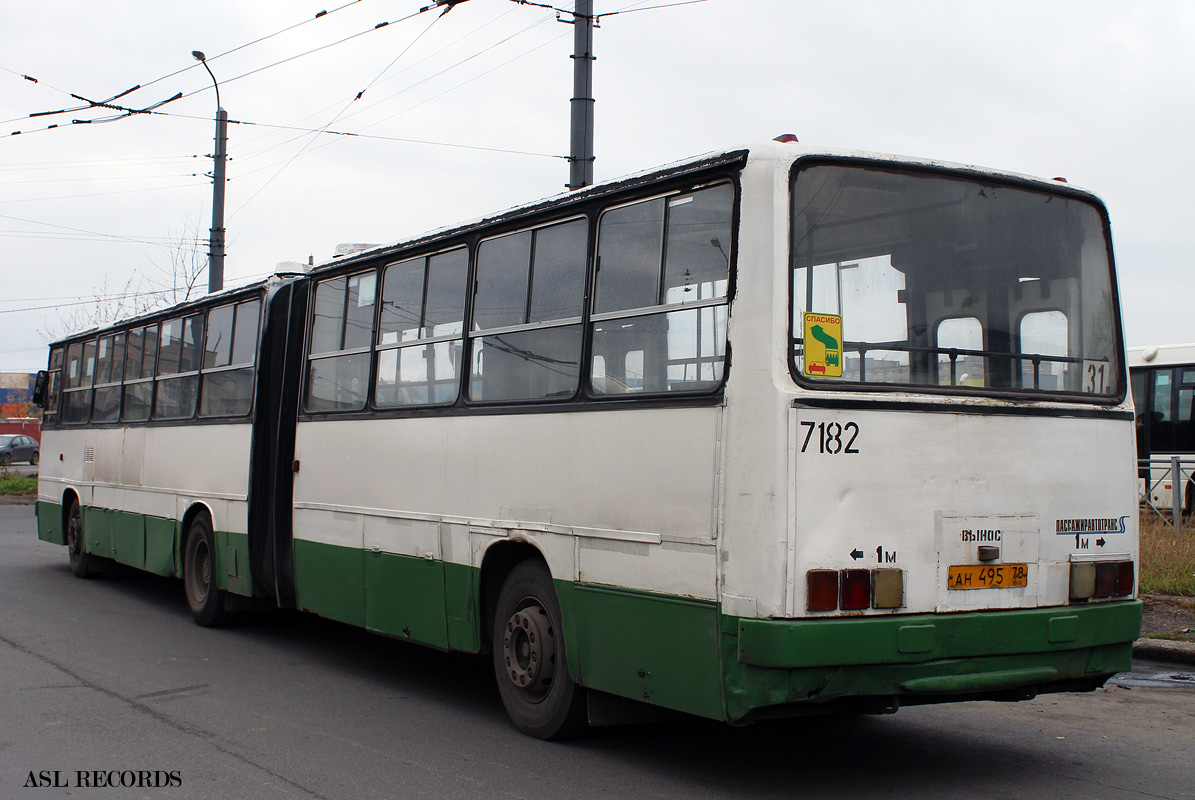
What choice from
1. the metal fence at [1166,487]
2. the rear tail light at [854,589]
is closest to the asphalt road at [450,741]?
the rear tail light at [854,589]

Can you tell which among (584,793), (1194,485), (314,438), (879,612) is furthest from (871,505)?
(1194,485)

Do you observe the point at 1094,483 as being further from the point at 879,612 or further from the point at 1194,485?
the point at 1194,485

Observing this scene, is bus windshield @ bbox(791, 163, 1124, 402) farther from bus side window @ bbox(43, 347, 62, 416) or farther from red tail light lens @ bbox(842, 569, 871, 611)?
bus side window @ bbox(43, 347, 62, 416)

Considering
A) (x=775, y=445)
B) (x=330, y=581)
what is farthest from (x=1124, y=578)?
(x=330, y=581)

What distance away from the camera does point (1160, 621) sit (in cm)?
1062

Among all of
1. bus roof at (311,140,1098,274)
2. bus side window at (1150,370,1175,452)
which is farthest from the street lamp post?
bus side window at (1150,370,1175,452)

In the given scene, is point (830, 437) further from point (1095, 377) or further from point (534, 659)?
point (534, 659)

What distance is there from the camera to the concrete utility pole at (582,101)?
39.0 feet

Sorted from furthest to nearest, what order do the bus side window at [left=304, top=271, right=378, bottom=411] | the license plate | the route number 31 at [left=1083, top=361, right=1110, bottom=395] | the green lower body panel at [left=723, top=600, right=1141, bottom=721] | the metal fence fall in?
the metal fence → the bus side window at [left=304, top=271, right=378, bottom=411] → the route number 31 at [left=1083, top=361, right=1110, bottom=395] → the license plate → the green lower body panel at [left=723, top=600, right=1141, bottom=721]

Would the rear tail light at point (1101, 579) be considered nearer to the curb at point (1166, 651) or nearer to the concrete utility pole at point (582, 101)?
the curb at point (1166, 651)

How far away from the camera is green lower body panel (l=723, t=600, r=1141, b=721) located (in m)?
5.25

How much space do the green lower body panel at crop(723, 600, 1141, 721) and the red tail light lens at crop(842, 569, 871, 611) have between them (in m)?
0.07

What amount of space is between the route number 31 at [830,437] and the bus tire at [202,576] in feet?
23.5

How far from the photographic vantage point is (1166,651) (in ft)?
31.7
